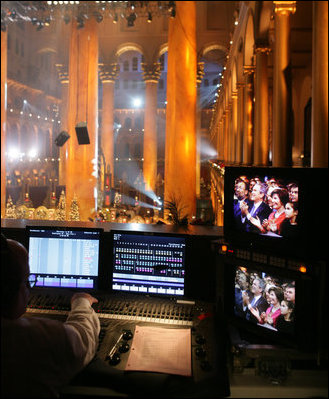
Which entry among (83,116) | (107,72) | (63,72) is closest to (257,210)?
(83,116)

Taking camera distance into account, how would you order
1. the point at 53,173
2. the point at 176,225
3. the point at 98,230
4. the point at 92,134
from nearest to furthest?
the point at 98,230, the point at 176,225, the point at 92,134, the point at 53,173

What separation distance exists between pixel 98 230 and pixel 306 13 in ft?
36.7

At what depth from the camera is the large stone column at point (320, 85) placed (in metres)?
6.22

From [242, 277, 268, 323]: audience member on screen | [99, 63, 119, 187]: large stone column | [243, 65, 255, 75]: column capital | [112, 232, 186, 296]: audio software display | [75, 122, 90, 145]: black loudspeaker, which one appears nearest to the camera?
[242, 277, 268, 323]: audience member on screen

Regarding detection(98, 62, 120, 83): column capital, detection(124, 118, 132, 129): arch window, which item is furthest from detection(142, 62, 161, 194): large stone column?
detection(124, 118, 132, 129): arch window

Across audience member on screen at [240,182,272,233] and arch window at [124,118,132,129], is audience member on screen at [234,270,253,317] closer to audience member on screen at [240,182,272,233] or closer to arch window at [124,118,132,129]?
audience member on screen at [240,182,272,233]

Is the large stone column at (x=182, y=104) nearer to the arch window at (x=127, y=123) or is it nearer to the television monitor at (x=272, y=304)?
the television monitor at (x=272, y=304)

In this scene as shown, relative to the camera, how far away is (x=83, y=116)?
961 centimetres

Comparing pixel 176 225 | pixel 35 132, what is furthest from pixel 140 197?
pixel 35 132

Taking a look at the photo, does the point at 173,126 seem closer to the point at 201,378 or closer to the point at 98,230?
the point at 98,230

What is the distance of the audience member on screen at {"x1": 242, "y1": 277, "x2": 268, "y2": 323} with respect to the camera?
225 centimetres

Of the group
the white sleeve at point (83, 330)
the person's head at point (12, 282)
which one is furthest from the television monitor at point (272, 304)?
the person's head at point (12, 282)

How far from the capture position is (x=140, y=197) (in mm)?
13016

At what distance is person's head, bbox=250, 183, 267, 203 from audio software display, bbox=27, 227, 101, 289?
1.12 metres
